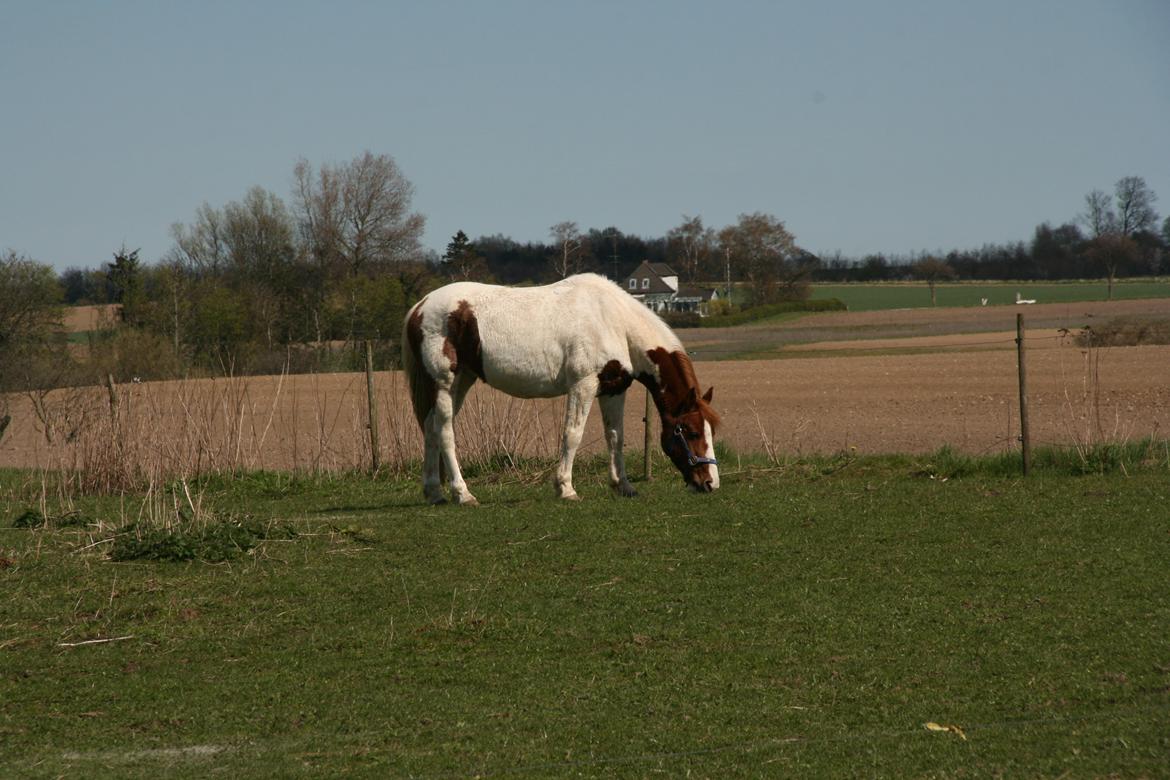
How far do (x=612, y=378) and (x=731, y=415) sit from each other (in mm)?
13053

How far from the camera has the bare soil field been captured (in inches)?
571

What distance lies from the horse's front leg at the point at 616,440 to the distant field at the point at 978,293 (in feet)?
236

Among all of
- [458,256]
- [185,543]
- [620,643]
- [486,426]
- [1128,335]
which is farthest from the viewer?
[458,256]

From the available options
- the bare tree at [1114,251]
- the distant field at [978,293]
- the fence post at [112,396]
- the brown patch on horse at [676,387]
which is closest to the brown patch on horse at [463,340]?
the brown patch on horse at [676,387]

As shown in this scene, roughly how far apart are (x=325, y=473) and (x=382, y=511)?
11.0 ft

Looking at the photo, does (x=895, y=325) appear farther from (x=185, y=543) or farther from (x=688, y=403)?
(x=185, y=543)

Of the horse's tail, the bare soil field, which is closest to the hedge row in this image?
the bare soil field

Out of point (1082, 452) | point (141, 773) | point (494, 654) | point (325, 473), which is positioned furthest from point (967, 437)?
point (141, 773)

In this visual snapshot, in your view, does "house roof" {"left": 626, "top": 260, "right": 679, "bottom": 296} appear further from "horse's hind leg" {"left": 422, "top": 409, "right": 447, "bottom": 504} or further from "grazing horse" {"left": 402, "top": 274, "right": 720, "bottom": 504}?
"grazing horse" {"left": 402, "top": 274, "right": 720, "bottom": 504}

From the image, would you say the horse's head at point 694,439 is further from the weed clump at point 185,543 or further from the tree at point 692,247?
the tree at point 692,247

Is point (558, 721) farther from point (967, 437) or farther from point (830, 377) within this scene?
point (830, 377)

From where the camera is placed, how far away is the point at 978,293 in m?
97.5

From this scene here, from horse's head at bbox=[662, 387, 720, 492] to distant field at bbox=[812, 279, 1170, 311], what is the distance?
7194cm

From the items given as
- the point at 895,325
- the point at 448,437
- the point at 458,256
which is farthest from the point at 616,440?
the point at 895,325
